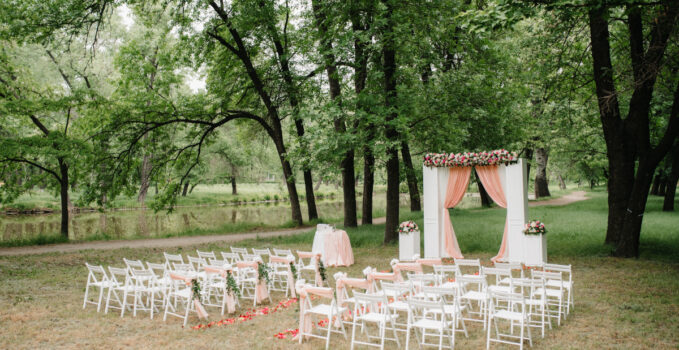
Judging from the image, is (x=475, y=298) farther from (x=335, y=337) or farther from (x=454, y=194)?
(x=454, y=194)

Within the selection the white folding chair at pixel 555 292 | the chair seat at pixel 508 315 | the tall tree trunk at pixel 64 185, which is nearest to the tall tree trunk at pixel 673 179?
the white folding chair at pixel 555 292

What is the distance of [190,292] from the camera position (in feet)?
23.5

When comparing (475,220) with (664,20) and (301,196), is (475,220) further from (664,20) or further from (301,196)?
(301,196)

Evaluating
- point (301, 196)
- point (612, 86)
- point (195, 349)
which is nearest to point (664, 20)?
point (612, 86)

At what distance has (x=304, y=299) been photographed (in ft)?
19.7

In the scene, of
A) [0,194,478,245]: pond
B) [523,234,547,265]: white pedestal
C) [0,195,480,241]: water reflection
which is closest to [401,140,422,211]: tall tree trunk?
[0,194,478,245]: pond

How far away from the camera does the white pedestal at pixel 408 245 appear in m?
11.9

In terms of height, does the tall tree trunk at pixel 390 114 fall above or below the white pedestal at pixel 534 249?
above

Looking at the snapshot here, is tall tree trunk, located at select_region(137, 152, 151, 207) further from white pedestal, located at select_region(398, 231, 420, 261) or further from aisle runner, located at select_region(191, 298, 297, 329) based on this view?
aisle runner, located at select_region(191, 298, 297, 329)

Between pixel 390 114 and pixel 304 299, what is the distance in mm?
7797

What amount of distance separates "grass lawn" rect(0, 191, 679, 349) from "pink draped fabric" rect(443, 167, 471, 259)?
0.59m

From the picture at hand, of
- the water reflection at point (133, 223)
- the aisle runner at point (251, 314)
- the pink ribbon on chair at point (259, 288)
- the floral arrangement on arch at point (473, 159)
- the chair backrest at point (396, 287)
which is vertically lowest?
the water reflection at point (133, 223)

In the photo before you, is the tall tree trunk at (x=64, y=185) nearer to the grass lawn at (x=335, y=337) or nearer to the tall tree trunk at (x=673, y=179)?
the grass lawn at (x=335, y=337)

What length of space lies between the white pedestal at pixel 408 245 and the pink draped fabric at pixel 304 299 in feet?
20.4
